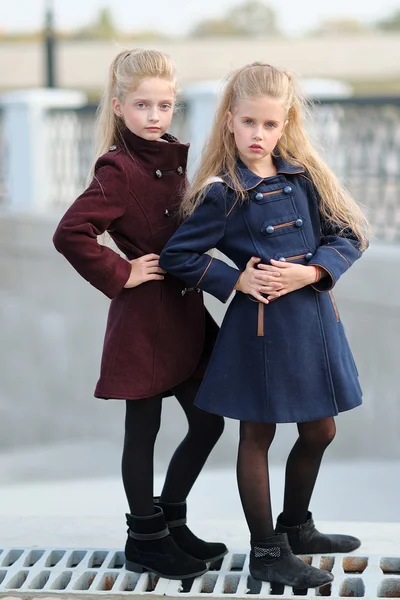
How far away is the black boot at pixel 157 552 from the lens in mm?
2762

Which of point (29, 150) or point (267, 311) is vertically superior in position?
point (29, 150)

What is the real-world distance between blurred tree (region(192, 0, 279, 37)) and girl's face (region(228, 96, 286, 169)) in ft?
138

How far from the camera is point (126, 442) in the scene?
2.84 metres

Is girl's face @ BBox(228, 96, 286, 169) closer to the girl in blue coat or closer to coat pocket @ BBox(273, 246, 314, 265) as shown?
the girl in blue coat

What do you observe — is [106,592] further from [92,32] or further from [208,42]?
[92,32]

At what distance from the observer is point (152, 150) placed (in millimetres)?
2719

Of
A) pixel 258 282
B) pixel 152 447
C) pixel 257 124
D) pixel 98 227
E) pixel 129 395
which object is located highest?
pixel 257 124

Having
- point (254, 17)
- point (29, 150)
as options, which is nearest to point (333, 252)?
point (29, 150)

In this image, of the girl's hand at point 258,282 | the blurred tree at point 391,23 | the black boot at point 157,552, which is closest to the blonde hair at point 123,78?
the girl's hand at point 258,282

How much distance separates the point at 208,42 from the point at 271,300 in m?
33.2

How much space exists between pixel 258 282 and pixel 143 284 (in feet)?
1.11

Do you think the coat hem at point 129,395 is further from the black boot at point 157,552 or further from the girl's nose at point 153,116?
the girl's nose at point 153,116

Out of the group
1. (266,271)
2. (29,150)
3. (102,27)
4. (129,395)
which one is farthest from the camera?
(102,27)

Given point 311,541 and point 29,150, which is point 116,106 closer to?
point 311,541
